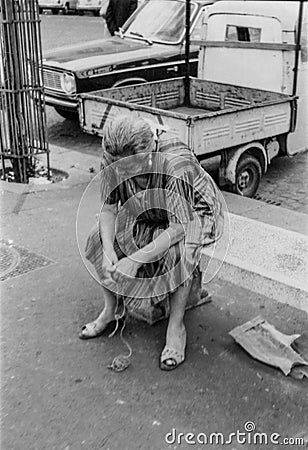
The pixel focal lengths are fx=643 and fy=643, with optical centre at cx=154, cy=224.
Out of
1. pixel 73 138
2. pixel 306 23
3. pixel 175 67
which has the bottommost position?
pixel 73 138

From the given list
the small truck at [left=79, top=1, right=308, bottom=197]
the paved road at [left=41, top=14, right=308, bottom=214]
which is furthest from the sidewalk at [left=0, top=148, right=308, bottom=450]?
the paved road at [left=41, top=14, right=308, bottom=214]

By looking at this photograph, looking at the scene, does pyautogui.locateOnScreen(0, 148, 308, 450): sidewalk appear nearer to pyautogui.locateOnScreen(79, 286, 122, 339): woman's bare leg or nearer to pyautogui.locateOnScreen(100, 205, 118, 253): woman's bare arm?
pyautogui.locateOnScreen(79, 286, 122, 339): woman's bare leg

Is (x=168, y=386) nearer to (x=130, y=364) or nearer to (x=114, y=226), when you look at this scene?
(x=130, y=364)

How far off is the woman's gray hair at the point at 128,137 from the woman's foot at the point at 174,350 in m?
1.03

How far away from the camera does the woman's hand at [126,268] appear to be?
3361 millimetres

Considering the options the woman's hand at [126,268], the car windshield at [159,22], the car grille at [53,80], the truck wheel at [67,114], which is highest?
the car windshield at [159,22]

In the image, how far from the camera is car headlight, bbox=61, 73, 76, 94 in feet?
28.2

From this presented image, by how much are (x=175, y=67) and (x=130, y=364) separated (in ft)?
22.0

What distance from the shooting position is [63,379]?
3.29 metres

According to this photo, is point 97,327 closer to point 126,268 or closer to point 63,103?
point 126,268

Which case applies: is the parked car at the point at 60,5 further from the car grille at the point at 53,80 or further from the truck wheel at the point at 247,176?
the truck wheel at the point at 247,176

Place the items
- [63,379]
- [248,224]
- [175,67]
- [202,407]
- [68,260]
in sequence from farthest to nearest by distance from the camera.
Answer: [175,67]
[248,224]
[68,260]
[63,379]
[202,407]

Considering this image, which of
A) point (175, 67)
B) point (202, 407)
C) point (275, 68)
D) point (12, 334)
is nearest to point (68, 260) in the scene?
point (12, 334)

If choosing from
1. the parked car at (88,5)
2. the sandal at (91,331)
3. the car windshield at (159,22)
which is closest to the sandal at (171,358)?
the sandal at (91,331)
